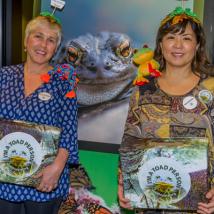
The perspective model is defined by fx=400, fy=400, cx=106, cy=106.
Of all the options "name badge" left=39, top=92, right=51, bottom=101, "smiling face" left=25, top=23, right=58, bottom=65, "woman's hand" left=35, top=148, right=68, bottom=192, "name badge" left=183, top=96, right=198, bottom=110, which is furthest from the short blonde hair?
"name badge" left=183, top=96, right=198, bottom=110

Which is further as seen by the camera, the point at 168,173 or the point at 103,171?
the point at 103,171

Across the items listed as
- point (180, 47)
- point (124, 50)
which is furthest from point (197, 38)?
point (124, 50)

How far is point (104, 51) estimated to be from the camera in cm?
221

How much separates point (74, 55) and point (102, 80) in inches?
8.7

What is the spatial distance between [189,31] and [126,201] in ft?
2.32

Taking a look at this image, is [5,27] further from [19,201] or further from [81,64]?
[19,201]

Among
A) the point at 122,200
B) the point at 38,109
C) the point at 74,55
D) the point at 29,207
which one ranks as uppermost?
the point at 74,55

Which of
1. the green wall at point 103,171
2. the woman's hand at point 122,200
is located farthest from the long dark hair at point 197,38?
the green wall at point 103,171

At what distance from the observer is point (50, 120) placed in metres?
1.73

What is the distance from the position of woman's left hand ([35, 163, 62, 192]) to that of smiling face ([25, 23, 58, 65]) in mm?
468

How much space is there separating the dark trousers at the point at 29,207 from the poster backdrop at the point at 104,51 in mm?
569

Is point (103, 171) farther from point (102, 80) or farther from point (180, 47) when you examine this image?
point (180, 47)

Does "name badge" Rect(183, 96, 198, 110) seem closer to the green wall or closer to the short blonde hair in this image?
the short blonde hair

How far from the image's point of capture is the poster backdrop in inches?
84.1
